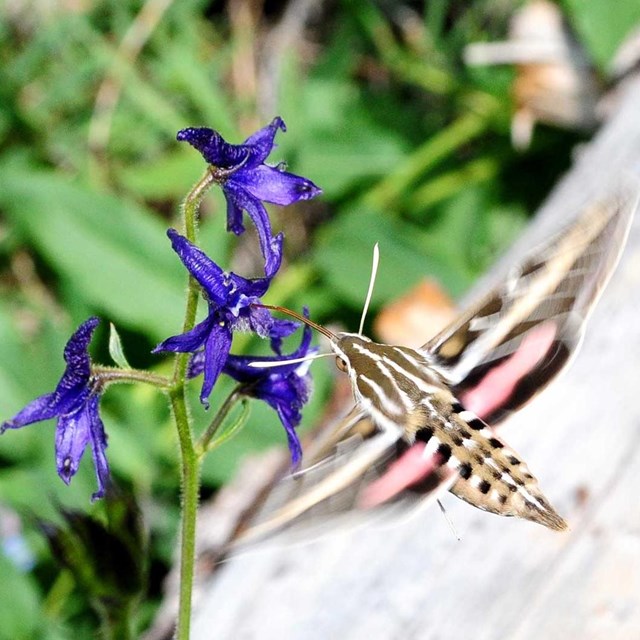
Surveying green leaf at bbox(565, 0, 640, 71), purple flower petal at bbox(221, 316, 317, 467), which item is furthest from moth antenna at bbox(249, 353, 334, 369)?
green leaf at bbox(565, 0, 640, 71)

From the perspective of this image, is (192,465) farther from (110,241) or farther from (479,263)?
(479,263)

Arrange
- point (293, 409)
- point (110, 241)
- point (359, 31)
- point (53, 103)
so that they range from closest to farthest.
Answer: point (293, 409) < point (110, 241) < point (53, 103) < point (359, 31)

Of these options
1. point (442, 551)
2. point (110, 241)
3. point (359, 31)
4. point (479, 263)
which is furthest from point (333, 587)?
point (359, 31)

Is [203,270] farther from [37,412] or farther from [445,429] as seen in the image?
[445,429]

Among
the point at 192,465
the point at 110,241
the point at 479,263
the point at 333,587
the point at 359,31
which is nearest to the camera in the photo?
the point at 192,465

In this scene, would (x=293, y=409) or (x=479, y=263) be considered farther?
(x=479, y=263)

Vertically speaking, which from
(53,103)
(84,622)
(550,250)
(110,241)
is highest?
(53,103)

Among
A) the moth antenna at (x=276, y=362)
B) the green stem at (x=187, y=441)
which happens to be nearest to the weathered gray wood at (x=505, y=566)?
the green stem at (x=187, y=441)

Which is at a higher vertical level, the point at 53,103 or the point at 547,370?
the point at 53,103
